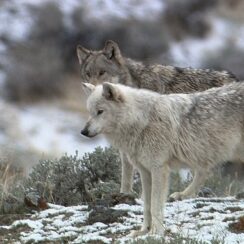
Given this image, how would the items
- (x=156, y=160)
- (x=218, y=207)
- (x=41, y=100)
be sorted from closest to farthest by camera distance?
(x=156, y=160)
(x=218, y=207)
(x=41, y=100)

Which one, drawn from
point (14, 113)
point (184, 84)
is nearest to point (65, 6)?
point (14, 113)

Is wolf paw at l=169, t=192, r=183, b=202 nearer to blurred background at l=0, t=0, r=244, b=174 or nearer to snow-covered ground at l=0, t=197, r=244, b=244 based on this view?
snow-covered ground at l=0, t=197, r=244, b=244

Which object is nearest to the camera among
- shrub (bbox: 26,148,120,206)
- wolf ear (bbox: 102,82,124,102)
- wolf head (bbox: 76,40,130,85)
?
wolf ear (bbox: 102,82,124,102)

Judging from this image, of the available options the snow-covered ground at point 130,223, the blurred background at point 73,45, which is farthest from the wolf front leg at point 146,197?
the blurred background at point 73,45

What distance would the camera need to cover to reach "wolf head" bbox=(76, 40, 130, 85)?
10.3 metres

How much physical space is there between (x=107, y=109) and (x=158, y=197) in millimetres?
915

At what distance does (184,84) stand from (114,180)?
4.82 feet

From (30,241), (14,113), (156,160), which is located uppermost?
(14,113)

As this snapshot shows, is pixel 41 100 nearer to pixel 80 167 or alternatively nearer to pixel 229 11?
pixel 229 11

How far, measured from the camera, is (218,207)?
859 centimetres

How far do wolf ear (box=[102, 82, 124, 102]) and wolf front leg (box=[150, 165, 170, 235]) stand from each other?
2.39 feet

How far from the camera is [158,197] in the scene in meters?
7.71

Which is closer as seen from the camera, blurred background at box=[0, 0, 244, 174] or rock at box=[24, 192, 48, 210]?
rock at box=[24, 192, 48, 210]

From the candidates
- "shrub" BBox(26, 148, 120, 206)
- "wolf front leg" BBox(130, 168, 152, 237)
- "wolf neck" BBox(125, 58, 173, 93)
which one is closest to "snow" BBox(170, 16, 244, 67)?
"wolf neck" BBox(125, 58, 173, 93)
